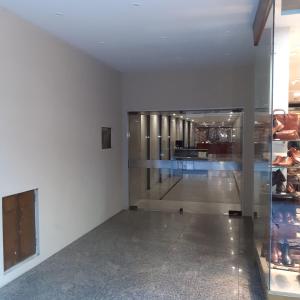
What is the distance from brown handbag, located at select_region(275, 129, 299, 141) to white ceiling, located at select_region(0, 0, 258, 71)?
1530 mm

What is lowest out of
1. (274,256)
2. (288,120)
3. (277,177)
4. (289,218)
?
(274,256)

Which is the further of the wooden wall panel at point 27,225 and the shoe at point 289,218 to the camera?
the wooden wall panel at point 27,225

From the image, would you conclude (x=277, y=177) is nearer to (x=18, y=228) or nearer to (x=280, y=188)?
(x=280, y=188)

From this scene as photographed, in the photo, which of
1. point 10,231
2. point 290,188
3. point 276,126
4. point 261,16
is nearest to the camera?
point 276,126

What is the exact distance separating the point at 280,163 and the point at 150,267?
2114mm

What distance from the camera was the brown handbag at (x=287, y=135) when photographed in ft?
9.90

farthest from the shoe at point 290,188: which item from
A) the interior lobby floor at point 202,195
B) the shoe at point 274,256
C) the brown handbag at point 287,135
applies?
the interior lobby floor at point 202,195

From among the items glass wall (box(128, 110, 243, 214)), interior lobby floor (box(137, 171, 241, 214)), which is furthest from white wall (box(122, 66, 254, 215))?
interior lobby floor (box(137, 171, 241, 214))

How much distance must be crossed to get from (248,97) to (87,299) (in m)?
5.11

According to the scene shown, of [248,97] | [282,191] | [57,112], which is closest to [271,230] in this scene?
[282,191]

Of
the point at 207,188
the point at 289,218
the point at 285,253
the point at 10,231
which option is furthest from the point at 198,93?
the point at 10,231

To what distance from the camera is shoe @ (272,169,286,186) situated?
3.06m

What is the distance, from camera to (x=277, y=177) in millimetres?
3109

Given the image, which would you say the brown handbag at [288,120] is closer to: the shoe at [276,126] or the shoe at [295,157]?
the shoe at [276,126]
